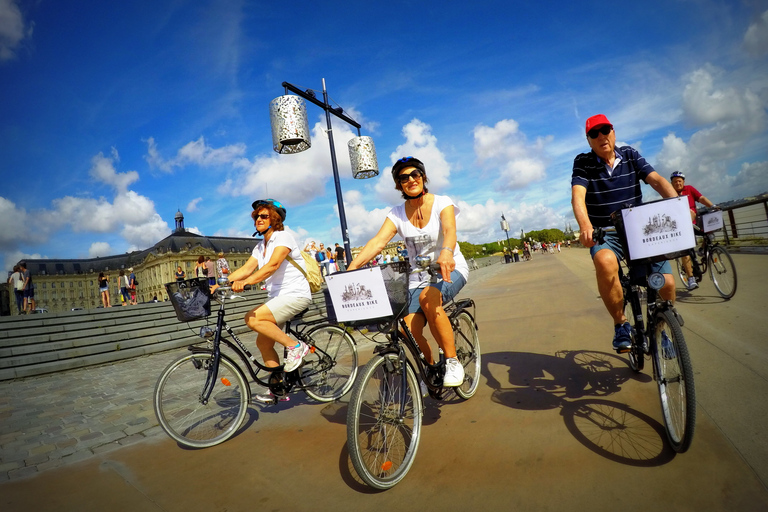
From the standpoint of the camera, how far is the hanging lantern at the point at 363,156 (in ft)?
30.6

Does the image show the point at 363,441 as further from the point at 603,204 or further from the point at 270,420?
the point at 603,204

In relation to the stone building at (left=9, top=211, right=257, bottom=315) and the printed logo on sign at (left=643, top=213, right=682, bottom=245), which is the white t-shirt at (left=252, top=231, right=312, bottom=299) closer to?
the printed logo on sign at (left=643, top=213, right=682, bottom=245)

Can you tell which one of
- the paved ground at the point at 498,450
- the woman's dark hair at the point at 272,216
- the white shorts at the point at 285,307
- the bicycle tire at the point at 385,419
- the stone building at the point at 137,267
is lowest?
the paved ground at the point at 498,450

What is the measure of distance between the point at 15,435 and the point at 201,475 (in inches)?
115

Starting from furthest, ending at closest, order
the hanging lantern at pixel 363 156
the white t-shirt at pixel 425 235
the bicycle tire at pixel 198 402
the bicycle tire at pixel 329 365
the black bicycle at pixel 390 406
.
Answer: the hanging lantern at pixel 363 156 < the bicycle tire at pixel 329 365 < the bicycle tire at pixel 198 402 < the white t-shirt at pixel 425 235 < the black bicycle at pixel 390 406

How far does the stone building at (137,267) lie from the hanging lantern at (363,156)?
313 ft

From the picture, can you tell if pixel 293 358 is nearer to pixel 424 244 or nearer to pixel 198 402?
pixel 198 402

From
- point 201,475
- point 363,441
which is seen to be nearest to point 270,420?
point 201,475

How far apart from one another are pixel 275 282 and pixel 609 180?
9.63 ft

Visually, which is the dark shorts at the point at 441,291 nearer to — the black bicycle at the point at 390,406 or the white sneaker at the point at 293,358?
the black bicycle at the point at 390,406

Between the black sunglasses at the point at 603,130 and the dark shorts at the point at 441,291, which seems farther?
the black sunglasses at the point at 603,130

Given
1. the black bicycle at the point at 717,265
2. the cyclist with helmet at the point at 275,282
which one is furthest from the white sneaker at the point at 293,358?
the black bicycle at the point at 717,265

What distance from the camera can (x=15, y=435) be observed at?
14.3 ft

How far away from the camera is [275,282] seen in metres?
3.97
